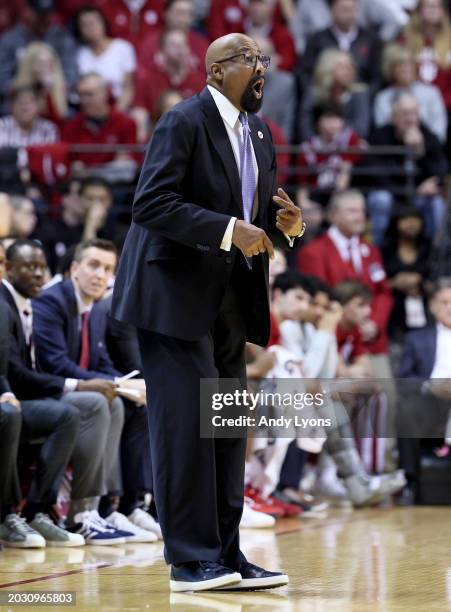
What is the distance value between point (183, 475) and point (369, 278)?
5511mm

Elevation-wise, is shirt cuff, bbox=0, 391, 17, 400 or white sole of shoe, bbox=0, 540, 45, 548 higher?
shirt cuff, bbox=0, 391, 17, 400

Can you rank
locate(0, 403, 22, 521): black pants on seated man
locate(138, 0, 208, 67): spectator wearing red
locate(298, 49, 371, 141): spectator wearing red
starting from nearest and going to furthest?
locate(0, 403, 22, 521): black pants on seated man → locate(298, 49, 371, 141): spectator wearing red → locate(138, 0, 208, 67): spectator wearing red

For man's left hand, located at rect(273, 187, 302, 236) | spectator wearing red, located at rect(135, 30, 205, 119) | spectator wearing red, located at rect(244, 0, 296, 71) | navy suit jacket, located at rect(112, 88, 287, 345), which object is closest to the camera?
navy suit jacket, located at rect(112, 88, 287, 345)

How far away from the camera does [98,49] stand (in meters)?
11.3

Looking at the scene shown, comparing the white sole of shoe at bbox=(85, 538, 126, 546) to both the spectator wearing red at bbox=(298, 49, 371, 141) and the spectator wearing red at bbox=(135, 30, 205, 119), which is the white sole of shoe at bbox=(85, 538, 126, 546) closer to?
the spectator wearing red at bbox=(135, 30, 205, 119)

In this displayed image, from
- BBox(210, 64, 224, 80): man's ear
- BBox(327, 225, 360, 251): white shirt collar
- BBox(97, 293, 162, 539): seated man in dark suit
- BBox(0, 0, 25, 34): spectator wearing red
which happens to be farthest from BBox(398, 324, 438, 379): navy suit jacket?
BBox(0, 0, 25, 34): spectator wearing red

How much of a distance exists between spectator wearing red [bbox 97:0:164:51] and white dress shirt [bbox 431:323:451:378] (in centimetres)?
485

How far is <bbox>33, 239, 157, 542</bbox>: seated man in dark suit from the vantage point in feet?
19.8

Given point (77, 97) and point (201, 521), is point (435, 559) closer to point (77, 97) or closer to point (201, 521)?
point (201, 521)

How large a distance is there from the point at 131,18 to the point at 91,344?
6429 millimetres

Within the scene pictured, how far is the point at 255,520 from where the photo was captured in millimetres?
6449

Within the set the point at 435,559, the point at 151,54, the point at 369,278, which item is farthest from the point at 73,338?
the point at 151,54

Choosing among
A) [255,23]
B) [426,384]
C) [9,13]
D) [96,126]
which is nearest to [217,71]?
[426,384]

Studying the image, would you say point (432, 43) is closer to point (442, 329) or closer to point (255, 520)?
point (442, 329)
